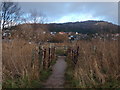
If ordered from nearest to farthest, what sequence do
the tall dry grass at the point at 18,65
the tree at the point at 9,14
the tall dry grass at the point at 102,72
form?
the tall dry grass at the point at 102,72 < the tall dry grass at the point at 18,65 < the tree at the point at 9,14

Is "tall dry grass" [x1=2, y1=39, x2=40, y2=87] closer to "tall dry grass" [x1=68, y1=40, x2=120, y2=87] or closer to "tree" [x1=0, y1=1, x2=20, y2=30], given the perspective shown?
"tall dry grass" [x1=68, y1=40, x2=120, y2=87]

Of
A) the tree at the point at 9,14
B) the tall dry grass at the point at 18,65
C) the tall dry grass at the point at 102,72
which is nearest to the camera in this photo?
the tall dry grass at the point at 102,72

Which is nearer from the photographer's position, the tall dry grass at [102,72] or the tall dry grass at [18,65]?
the tall dry grass at [102,72]

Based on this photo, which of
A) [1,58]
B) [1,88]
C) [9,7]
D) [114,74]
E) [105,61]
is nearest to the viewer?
[1,88]

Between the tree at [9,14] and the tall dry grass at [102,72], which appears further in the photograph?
the tree at [9,14]

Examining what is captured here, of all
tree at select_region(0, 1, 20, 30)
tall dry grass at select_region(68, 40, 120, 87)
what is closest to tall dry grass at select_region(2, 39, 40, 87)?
tall dry grass at select_region(68, 40, 120, 87)

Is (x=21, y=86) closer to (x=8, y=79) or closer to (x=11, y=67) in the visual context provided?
(x=8, y=79)

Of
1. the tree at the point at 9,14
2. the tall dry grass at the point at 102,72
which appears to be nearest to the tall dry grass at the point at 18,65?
the tall dry grass at the point at 102,72

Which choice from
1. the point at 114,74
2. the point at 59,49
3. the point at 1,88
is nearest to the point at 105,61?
the point at 114,74

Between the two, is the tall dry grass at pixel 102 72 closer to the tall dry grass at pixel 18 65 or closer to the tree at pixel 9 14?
the tall dry grass at pixel 18 65

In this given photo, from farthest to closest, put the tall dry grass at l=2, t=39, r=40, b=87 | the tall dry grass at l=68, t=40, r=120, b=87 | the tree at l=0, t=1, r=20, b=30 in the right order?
the tree at l=0, t=1, r=20, b=30 → the tall dry grass at l=2, t=39, r=40, b=87 → the tall dry grass at l=68, t=40, r=120, b=87

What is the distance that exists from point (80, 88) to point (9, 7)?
24.3 m

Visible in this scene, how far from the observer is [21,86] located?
21.2 ft

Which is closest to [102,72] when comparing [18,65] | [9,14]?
[18,65]
